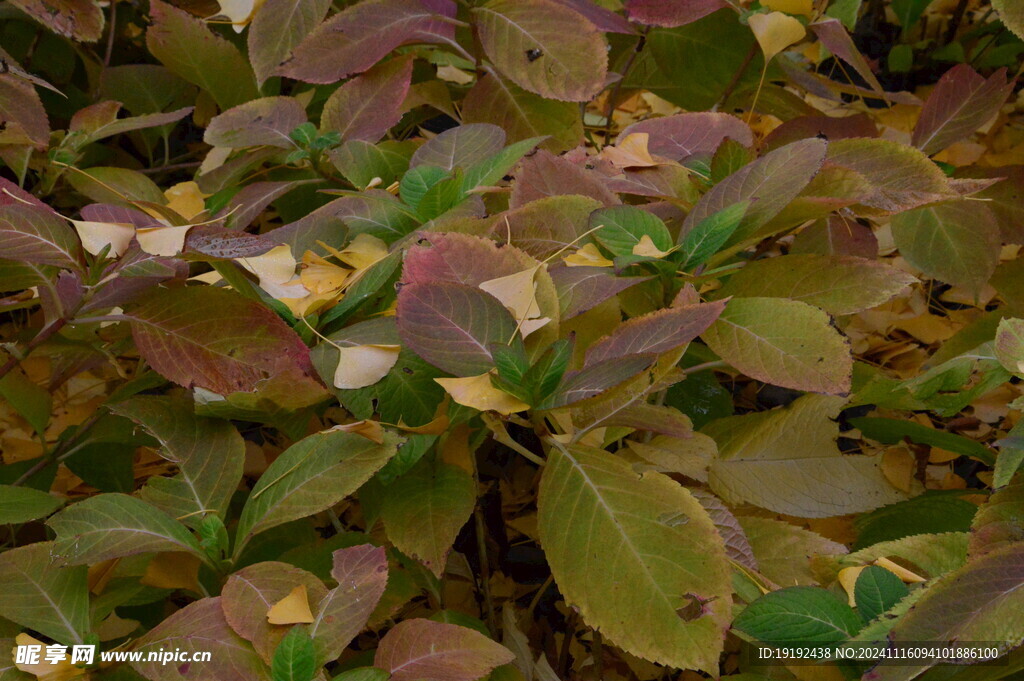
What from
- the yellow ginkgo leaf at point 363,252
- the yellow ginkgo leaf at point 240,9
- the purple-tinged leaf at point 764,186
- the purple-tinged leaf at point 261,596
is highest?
the yellow ginkgo leaf at point 240,9

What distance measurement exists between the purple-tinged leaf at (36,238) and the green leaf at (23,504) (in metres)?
0.19

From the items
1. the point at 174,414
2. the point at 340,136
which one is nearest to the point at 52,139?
the point at 340,136

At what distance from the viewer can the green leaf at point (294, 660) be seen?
0.50m

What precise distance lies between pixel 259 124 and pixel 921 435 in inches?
27.9

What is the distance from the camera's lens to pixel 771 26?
0.86m

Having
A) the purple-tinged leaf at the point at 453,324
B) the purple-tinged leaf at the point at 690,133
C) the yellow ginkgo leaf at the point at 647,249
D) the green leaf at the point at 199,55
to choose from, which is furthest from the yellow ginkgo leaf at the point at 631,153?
the green leaf at the point at 199,55

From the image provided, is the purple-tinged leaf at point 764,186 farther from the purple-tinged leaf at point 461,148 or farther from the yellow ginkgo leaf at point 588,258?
the purple-tinged leaf at point 461,148

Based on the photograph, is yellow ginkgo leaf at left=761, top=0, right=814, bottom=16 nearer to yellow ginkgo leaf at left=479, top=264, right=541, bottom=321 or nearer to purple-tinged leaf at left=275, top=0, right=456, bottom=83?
purple-tinged leaf at left=275, top=0, right=456, bottom=83

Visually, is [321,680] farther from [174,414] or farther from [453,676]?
[174,414]

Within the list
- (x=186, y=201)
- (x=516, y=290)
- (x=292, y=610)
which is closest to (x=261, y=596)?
(x=292, y=610)

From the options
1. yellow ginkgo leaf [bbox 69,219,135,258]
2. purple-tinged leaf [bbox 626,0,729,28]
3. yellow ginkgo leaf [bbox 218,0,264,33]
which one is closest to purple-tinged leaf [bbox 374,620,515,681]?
yellow ginkgo leaf [bbox 69,219,135,258]

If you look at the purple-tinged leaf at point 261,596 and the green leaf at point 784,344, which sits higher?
the green leaf at point 784,344

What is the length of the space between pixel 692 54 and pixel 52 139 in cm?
75

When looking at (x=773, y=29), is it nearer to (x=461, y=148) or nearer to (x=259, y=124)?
(x=461, y=148)
